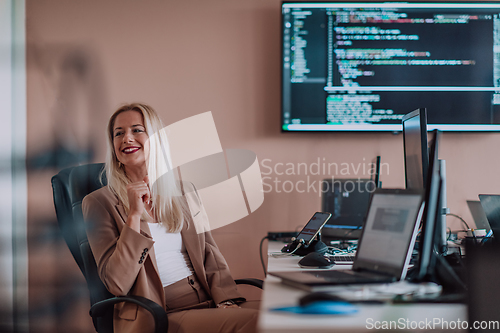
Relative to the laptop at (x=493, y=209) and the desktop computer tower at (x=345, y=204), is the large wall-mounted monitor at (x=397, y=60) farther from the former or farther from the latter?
the laptop at (x=493, y=209)

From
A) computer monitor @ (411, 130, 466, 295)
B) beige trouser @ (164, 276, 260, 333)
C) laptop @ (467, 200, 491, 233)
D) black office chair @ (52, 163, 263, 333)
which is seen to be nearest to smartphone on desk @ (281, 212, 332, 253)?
black office chair @ (52, 163, 263, 333)

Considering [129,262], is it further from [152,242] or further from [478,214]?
[478,214]

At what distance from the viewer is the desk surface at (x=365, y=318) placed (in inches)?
30.0

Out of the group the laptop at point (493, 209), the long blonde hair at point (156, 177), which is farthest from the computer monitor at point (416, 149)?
the long blonde hair at point (156, 177)

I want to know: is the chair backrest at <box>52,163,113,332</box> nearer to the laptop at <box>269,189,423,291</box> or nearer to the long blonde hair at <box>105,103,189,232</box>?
the long blonde hair at <box>105,103,189,232</box>

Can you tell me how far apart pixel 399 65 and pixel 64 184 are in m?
1.92

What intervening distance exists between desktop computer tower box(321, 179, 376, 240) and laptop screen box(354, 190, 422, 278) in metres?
0.94

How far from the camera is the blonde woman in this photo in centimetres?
136

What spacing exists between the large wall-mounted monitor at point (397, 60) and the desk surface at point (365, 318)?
1.53 m

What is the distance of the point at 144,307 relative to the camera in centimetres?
125

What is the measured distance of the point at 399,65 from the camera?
229 centimetres

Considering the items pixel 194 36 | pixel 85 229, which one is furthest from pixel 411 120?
pixel 194 36

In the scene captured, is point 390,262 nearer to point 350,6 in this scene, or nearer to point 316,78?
point 316,78

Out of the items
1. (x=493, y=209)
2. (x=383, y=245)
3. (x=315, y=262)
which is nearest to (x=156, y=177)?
(x=315, y=262)
